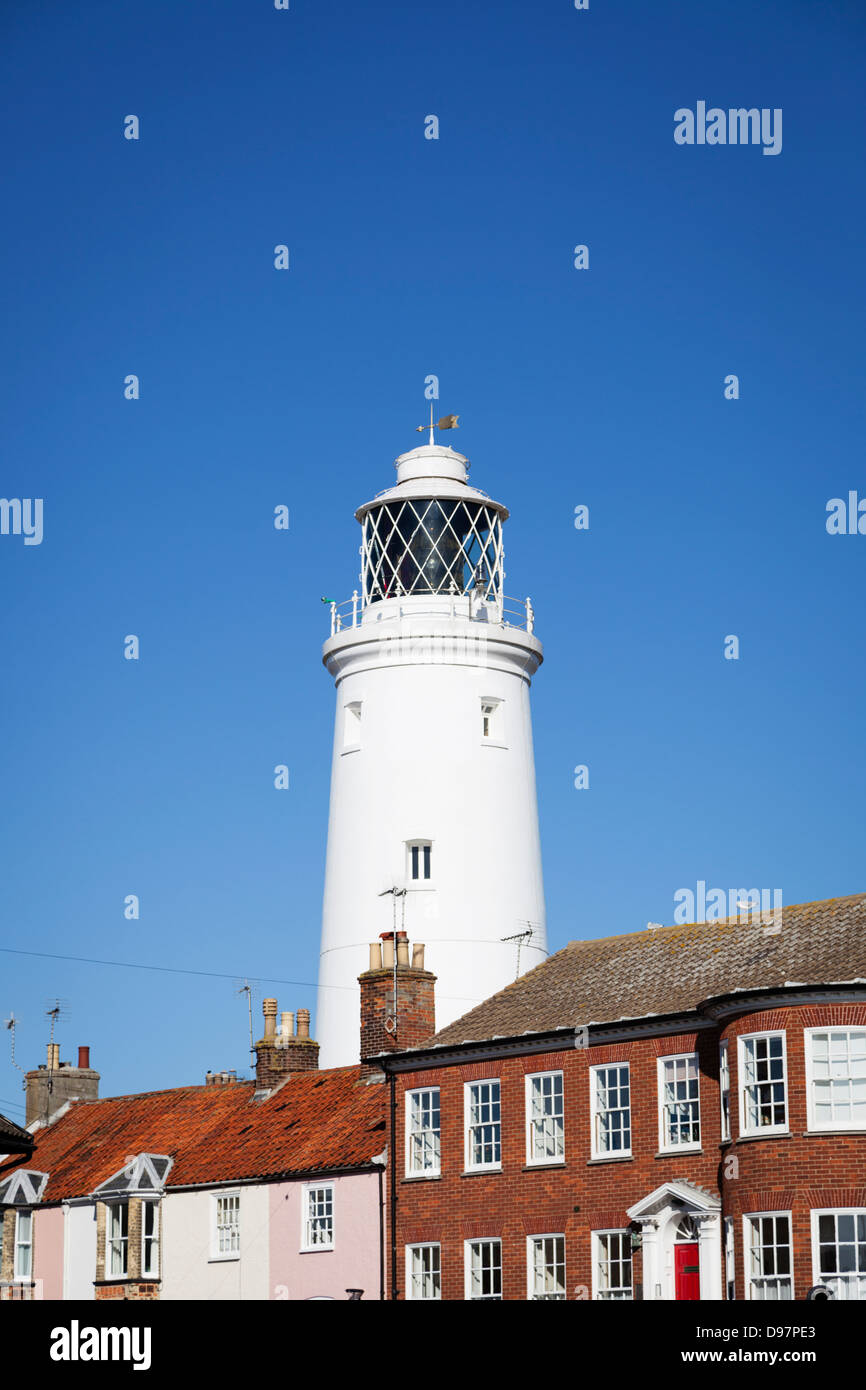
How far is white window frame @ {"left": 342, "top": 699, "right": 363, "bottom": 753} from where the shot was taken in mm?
56938

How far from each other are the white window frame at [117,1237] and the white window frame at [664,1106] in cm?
1694

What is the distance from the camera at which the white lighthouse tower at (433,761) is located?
178ft

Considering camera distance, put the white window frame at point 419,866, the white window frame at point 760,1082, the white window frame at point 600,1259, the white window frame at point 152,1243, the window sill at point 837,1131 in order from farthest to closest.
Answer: the white window frame at point 419,866 → the white window frame at point 152,1243 → the white window frame at point 600,1259 → the white window frame at point 760,1082 → the window sill at point 837,1131

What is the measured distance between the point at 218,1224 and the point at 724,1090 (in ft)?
52.8

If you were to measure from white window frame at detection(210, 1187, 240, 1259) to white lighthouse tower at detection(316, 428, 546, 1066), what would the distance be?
7.44 metres

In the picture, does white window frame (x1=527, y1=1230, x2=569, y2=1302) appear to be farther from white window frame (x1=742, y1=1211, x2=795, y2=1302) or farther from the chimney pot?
the chimney pot

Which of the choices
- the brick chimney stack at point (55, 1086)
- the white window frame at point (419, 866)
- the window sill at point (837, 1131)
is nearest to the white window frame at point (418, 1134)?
the window sill at point (837, 1131)

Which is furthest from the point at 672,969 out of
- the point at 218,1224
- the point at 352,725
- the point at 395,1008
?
the point at 352,725

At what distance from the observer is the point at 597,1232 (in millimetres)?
38719

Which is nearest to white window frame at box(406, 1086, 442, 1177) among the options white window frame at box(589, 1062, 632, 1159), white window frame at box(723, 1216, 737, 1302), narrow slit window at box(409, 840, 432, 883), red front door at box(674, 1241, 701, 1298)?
white window frame at box(589, 1062, 632, 1159)

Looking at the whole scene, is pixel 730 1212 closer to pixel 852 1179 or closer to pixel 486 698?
pixel 852 1179

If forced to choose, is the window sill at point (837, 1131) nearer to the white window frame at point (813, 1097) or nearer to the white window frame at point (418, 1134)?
the white window frame at point (813, 1097)
